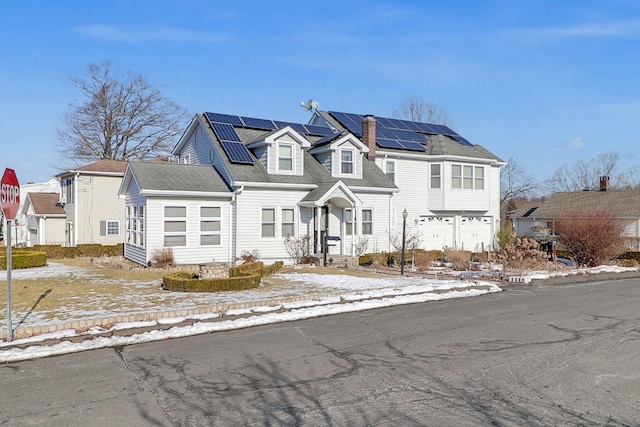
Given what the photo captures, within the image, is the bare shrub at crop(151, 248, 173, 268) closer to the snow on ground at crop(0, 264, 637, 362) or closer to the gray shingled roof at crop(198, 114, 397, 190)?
the snow on ground at crop(0, 264, 637, 362)

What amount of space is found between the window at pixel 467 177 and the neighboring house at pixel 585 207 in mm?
8285

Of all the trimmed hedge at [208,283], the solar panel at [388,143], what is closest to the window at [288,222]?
the solar panel at [388,143]

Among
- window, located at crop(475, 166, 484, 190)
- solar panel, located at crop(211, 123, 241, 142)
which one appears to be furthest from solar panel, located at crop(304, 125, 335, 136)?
window, located at crop(475, 166, 484, 190)

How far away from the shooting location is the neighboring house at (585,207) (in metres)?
36.6

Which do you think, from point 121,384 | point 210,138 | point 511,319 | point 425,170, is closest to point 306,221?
point 210,138

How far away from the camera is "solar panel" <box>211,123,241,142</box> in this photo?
24.2m

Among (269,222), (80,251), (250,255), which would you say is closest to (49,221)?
(80,251)

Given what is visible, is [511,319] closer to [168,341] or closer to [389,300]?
[389,300]

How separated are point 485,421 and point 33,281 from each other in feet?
51.0

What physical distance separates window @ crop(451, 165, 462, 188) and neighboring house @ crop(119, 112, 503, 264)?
58mm

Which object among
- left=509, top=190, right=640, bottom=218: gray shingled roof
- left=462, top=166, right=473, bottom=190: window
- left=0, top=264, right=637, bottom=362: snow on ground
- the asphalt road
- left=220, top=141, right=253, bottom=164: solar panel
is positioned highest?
left=220, top=141, right=253, bottom=164: solar panel

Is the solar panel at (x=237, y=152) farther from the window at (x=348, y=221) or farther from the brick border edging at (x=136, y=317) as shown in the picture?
the brick border edging at (x=136, y=317)

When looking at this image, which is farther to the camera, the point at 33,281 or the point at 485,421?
the point at 33,281

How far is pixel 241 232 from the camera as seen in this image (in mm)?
21953
